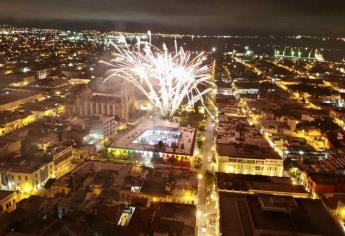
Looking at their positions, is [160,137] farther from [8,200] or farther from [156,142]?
[8,200]

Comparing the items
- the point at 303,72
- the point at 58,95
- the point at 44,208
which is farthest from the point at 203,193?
the point at 303,72

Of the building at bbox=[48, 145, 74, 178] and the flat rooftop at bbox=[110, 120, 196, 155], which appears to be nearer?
the building at bbox=[48, 145, 74, 178]

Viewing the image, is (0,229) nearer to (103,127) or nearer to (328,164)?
(103,127)

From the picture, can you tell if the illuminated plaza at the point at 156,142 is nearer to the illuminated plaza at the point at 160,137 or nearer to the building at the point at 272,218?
the illuminated plaza at the point at 160,137

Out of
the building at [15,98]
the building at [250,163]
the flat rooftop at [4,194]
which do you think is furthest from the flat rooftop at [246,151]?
the building at [15,98]

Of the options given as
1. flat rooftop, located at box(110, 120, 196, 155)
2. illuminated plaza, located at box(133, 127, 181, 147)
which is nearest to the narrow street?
flat rooftop, located at box(110, 120, 196, 155)

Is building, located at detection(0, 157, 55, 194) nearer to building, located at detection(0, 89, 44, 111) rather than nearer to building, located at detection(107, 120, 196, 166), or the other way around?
building, located at detection(107, 120, 196, 166)
